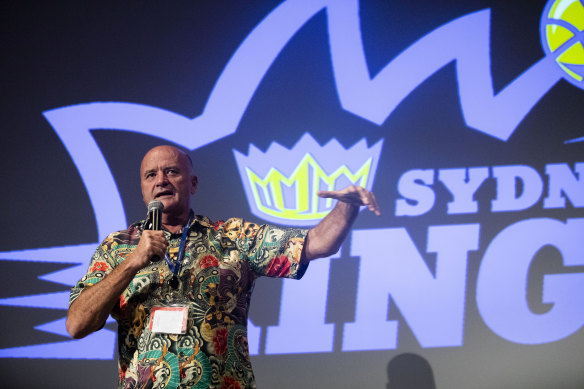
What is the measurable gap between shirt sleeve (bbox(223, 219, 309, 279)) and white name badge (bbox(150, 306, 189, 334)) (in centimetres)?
29

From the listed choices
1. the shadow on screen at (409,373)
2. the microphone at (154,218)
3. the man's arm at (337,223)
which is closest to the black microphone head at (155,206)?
the microphone at (154,218)

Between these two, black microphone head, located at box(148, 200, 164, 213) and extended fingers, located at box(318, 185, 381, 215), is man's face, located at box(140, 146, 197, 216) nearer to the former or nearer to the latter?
black microphone head, located at box(148, 200, 164, 213)

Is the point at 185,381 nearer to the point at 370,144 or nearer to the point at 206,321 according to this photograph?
the point at 206,321

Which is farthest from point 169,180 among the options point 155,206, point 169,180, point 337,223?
point 337,223

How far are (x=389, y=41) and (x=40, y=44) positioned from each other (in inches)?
88.4

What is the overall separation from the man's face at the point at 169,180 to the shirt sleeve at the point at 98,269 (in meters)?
0.21

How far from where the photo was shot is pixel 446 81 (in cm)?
335

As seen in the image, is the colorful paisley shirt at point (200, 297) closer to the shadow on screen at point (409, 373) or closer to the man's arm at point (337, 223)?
the man's arm at point (337, 223)

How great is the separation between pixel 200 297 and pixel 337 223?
1.62 feet

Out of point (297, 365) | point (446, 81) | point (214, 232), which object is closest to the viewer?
point (214, 232)

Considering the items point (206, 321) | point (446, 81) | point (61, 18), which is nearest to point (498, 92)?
point (446, 81)

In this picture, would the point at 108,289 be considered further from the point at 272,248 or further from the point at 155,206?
the point at 272,248

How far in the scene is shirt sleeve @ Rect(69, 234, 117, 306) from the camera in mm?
1680

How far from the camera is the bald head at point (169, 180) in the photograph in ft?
6.03
